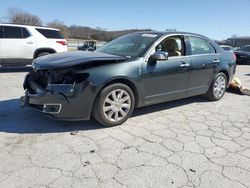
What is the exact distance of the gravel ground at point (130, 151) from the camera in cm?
277

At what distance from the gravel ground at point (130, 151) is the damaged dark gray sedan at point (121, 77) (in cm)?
34

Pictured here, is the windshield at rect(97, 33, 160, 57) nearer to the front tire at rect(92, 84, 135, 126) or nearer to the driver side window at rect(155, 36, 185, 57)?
the driver side window at rect(155, 36, 185, 57)

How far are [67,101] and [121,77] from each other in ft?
3.01

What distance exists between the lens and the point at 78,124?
13.8ft

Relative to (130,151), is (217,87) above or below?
above

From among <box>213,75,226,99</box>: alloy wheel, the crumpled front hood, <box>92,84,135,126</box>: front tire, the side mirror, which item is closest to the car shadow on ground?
<box>92,84,135,126</box>: front tire

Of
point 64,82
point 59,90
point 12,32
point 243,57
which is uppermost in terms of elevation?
point 12,32

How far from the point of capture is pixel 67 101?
376cm

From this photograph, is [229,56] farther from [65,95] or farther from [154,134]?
[65,95]

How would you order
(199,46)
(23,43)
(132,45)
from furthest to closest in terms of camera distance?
(23,43)
(199,46)
(132,45)

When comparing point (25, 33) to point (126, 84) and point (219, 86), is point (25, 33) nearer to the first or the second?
point (126, 84)

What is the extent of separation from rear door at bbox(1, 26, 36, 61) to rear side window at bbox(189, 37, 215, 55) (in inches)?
263

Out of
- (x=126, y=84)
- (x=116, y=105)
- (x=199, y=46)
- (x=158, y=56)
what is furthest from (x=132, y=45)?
(x=199, y=46)

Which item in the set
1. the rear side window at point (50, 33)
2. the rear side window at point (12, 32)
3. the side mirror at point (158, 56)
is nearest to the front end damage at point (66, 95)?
the side mirror at point (158, 56)
